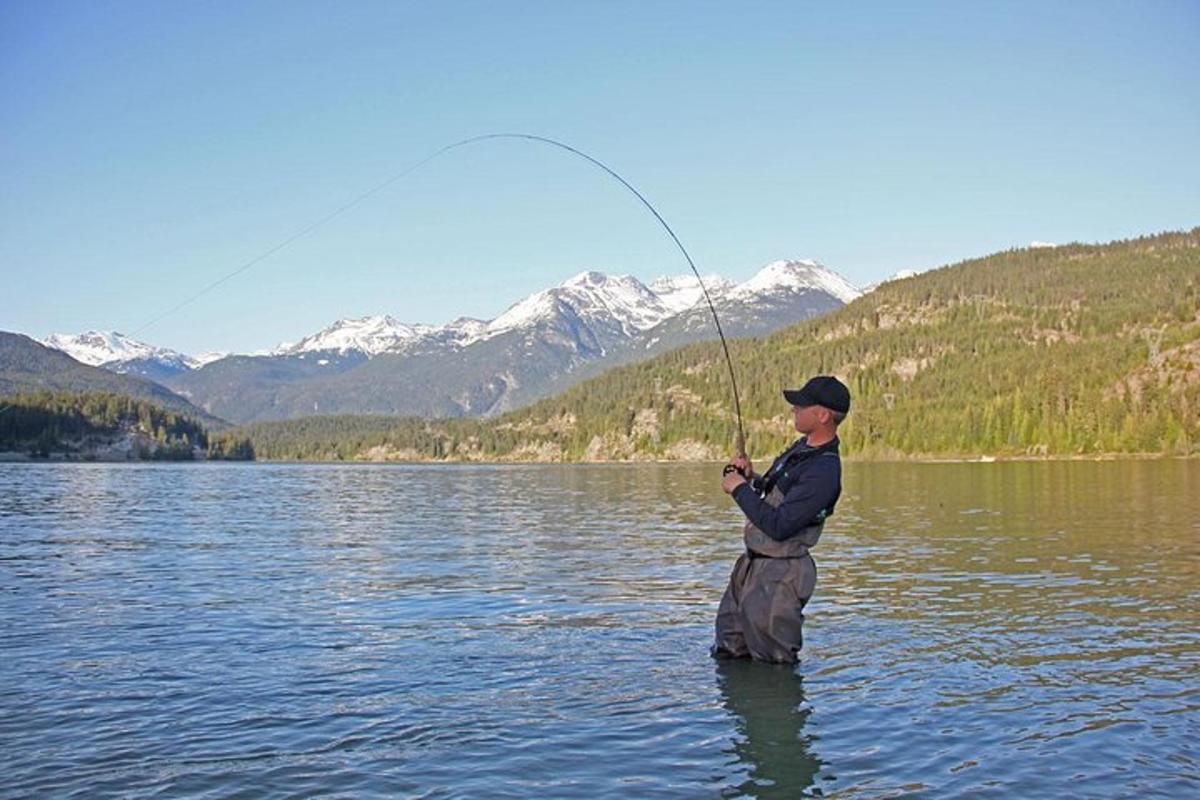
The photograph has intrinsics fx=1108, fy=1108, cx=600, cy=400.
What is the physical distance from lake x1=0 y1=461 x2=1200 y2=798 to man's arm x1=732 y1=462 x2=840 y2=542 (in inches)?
76.8

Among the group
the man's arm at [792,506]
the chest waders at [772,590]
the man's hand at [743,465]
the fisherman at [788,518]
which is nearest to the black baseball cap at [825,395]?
the fisherman at [788,518]

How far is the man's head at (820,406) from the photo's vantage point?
41.5 feet

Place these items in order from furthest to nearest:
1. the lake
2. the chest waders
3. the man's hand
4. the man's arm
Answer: the man's hand < the chest waders < the man's arm < the lake

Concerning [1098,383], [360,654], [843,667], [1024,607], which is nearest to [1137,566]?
[1024,607]

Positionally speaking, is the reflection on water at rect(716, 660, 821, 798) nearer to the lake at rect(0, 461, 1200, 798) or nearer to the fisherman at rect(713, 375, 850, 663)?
the lake at rect(0, 461, 1200, 798)

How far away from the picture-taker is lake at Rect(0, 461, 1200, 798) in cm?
1010

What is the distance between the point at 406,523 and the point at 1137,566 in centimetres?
3036

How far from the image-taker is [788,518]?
1236cm

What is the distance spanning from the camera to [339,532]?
4228cm

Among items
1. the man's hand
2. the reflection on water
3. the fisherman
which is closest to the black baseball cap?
the fisherman

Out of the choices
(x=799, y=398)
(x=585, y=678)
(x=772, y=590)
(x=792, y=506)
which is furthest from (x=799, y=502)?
(x=585, y=678)

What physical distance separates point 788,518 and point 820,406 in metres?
1.36

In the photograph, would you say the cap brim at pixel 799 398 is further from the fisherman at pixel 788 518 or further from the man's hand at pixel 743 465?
the man's hand at pixel 743 465

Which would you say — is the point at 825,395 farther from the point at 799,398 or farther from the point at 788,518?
the point at 788,518
